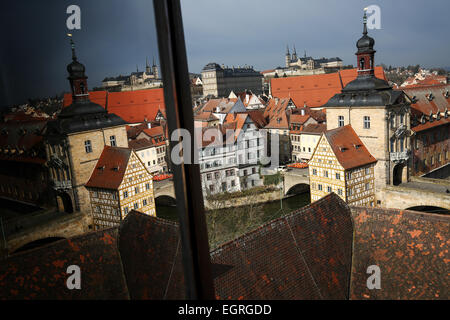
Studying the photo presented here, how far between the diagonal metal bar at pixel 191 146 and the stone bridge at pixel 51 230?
0.35m

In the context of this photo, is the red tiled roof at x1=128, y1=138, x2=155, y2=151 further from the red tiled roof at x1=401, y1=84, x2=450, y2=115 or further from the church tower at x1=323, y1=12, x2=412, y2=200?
the red tiled roof at x1=401, y1=84, x2=450, y2=115

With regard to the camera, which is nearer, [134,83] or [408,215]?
[134,83]

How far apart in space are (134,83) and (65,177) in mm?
274

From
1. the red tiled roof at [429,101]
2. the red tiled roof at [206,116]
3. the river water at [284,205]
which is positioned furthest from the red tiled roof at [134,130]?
the red tiled roof at [206,116]

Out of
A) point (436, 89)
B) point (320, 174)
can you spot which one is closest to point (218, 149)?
point (320, 174)

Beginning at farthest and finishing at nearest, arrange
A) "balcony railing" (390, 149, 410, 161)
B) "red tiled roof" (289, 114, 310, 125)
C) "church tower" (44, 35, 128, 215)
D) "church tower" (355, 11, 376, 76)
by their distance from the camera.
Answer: "red tiled roof" (289, 114, 310, 125)
"church tower" (355, 11, 376, 76)
"balcony railing" (390, 149, 410, 161)
"church tower" (44, 35, 128, 215)

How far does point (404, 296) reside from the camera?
3.63 meters

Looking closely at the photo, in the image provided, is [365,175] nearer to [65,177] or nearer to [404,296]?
[404,296]

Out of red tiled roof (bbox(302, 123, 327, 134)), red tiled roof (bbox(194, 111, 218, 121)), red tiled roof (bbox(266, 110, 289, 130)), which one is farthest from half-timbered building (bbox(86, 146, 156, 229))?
red tiled roof (bbox(194, 111, 218, 121))

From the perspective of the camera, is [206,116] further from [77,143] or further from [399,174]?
[77,143]

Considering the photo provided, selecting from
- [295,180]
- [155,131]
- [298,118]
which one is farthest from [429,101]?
[155,131]

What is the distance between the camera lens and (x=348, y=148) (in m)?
9.41

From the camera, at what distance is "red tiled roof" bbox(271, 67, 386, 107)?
2552 cm

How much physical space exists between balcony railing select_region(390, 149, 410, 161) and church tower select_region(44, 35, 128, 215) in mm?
10217
